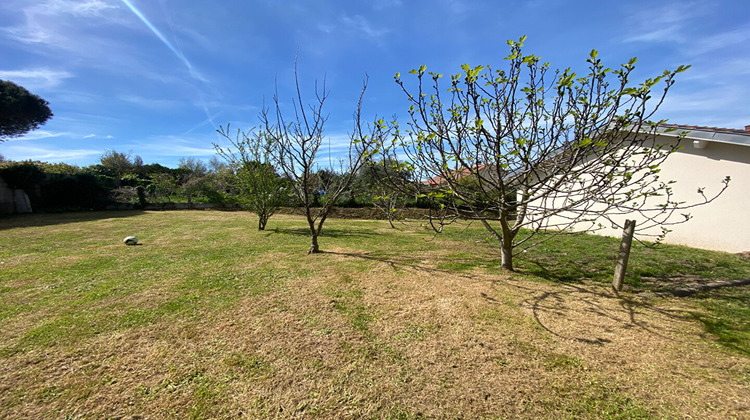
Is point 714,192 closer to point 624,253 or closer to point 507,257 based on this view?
point 624,253

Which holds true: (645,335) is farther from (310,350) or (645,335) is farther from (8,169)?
(8,169)

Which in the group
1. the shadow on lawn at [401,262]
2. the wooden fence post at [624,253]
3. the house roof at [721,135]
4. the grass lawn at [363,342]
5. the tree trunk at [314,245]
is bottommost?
the grass lawn at [363,342]

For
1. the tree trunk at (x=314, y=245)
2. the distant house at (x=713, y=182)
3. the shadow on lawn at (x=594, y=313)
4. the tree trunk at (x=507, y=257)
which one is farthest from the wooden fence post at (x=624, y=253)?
the tree trunk at (x=314, y=245)

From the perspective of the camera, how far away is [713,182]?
21.5 ft

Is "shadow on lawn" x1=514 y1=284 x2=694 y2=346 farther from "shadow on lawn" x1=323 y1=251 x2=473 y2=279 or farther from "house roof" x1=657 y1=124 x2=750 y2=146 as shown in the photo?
"house roof" x1=657 y1=124 x2=750 y2=146

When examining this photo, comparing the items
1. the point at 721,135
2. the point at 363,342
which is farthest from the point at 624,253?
the point at 721,135

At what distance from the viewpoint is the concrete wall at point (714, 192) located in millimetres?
6109

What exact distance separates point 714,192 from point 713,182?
25 centimetres

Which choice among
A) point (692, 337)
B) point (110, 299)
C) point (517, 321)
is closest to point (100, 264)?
point (110, 299)

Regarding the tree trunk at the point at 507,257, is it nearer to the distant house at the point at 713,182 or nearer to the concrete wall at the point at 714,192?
the concrete wall at the point at 714,192

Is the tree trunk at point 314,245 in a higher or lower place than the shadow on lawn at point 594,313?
higher

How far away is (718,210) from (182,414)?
35.2ft

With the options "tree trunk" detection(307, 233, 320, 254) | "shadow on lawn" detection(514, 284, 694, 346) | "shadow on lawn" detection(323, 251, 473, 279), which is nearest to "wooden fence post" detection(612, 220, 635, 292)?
"shadow on lawn" detection(514, 284, 694, 346)

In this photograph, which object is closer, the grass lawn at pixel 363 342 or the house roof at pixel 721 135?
the grass lawn at pixel 363 342
